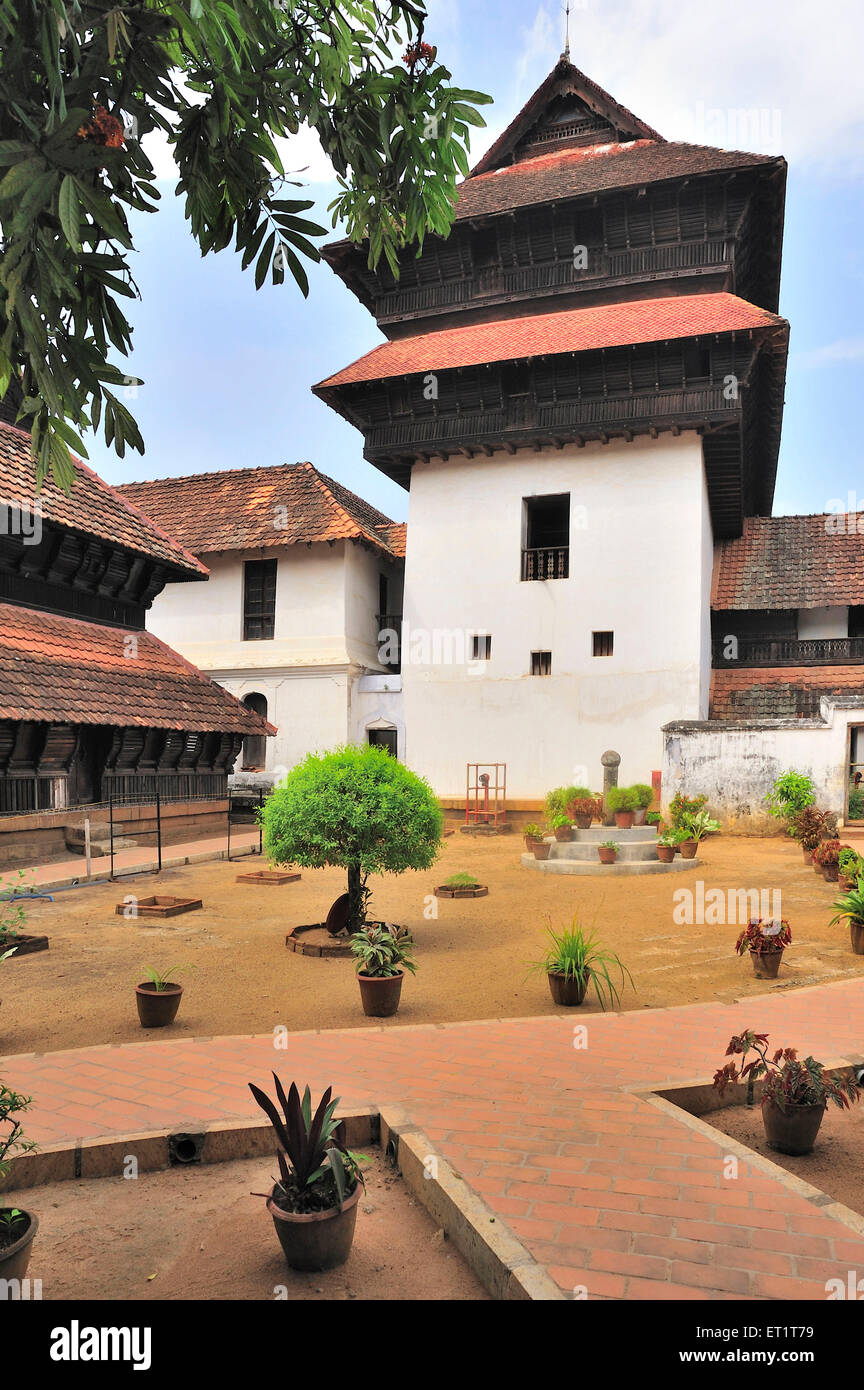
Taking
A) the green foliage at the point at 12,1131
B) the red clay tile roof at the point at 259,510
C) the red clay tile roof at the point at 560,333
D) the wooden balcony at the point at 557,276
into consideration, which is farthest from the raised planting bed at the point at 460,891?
the wooden balcony at the point at 557,276

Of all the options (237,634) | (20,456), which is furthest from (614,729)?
(20,456)

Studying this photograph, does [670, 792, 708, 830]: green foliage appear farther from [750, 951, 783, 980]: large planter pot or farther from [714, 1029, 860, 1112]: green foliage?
[714, 1029, 860, 1112]: green foliage

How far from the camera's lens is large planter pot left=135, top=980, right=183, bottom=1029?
596 centimetres

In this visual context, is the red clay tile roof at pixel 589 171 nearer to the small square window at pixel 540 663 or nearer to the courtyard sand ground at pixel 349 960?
the small square window at pixel 540 663

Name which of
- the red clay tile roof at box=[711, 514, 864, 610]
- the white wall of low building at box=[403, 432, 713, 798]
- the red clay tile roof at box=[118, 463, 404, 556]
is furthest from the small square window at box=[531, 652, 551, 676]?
the red clay tile roof at box=[118, 463, 404, 556]

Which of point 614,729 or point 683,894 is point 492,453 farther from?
point 683,894

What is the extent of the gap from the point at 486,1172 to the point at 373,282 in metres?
24.4

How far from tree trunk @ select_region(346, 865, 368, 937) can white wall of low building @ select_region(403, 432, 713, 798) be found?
12811mm

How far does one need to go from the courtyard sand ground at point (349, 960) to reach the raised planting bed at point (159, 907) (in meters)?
0.14

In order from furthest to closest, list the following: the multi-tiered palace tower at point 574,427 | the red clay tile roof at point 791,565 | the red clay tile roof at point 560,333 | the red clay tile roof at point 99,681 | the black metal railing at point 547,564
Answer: the red clay tile roof at point 791,565 → the black metal railing at point 547,564 → the multi-tiered palace tower at point 574,427 → the red clay tile roof at point 560,333 → the red clay tile roof at point 99,681

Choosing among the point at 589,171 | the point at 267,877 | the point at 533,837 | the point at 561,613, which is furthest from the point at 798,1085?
the point at 589,171

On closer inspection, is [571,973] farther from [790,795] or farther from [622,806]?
[790,795]

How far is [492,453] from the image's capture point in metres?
22.2

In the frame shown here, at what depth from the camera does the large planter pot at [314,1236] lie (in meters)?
3.09
